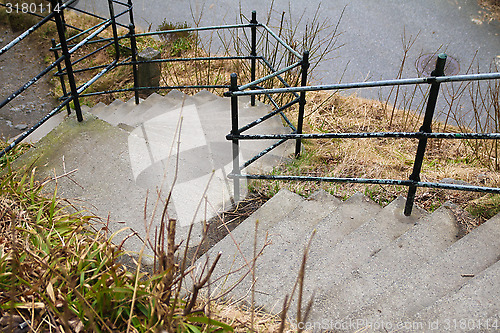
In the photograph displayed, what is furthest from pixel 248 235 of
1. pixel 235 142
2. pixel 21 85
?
pixel 21 85

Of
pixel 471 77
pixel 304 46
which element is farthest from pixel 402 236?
pixel 304 46

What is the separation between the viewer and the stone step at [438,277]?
1.90 metres

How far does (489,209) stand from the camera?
2.71 m

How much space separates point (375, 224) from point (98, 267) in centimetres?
159

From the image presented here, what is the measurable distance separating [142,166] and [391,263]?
1854mm

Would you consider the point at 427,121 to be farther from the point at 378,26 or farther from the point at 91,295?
the point at 378,26

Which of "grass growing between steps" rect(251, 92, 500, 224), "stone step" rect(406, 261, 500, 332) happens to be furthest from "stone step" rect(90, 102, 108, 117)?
"stone step" rect(406, 261, 500, 332)

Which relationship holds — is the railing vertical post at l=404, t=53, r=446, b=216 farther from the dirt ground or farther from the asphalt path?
the dirt ground

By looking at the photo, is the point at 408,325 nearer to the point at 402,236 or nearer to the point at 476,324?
the point at 476,324

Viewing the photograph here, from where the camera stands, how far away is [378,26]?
8.17 meters

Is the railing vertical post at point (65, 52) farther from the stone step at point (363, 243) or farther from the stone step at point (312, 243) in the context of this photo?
the stone step at point (363, 243)

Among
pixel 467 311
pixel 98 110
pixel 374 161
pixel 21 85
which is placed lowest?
pixel 21 85

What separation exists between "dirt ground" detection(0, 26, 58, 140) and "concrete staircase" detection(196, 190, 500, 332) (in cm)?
487

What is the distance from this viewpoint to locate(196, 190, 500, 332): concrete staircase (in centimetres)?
182
